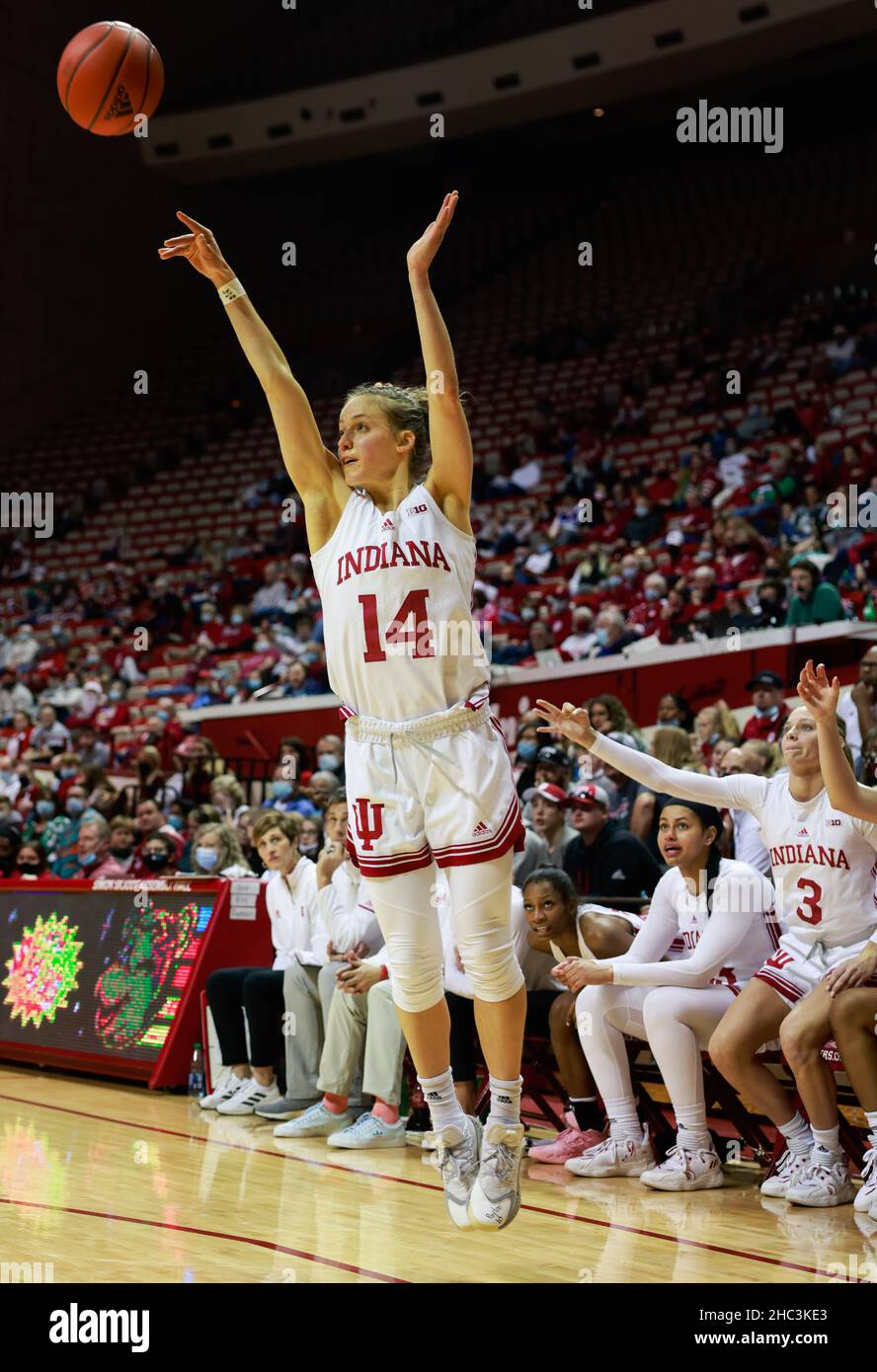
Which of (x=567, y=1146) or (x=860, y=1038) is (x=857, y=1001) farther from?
(x=567, y=1146)

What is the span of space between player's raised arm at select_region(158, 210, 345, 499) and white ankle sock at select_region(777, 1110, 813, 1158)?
2826 millimetres

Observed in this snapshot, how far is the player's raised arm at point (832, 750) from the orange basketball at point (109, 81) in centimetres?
317

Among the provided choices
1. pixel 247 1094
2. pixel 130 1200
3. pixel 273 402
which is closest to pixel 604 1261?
pixel 130 1200

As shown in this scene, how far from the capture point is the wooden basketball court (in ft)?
12.5

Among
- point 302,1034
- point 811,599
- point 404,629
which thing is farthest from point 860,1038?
point 811,599

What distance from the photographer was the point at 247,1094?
22.7 feet

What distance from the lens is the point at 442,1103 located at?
153 inches

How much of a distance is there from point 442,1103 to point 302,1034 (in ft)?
9.74

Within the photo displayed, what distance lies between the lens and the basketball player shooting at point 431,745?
146 inches

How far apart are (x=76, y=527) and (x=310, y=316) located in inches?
248

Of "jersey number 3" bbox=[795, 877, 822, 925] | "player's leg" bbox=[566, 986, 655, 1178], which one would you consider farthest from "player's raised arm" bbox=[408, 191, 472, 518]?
"player's leg" bbox=[566, 986, 655, 1178]

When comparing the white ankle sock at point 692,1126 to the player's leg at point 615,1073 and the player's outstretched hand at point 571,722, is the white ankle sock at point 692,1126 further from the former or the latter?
the player's outstretched hand at point 571,722

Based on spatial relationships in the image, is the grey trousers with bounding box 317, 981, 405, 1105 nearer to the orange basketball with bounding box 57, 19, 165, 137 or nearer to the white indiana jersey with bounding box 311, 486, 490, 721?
the white indiana jersey with bounding box 311, 486, 490, 721

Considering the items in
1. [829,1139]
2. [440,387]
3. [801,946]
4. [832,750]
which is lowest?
[829,1139]
